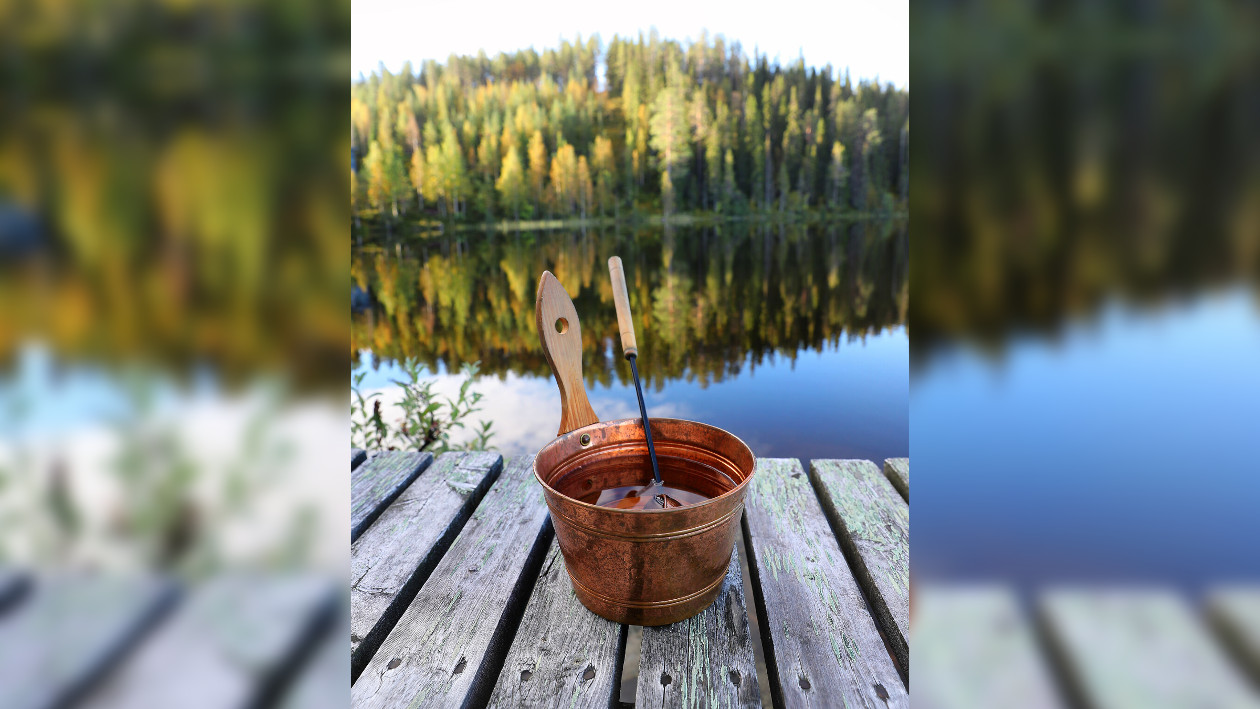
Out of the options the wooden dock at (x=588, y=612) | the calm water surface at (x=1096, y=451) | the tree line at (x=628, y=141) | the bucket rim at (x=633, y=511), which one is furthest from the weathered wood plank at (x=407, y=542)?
the tree line at (x=628, y=141)

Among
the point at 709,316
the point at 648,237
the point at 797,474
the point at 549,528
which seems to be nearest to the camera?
the point at 549,528

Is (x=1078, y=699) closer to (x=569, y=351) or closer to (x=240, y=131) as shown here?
(x=240, y=131)

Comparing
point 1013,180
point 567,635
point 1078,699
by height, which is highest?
point 1013,180

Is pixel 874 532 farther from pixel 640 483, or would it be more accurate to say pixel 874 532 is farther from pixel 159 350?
pixel 159 350

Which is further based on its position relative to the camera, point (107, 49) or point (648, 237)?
point (648, 237)

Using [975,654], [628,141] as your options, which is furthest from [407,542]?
[628,141]

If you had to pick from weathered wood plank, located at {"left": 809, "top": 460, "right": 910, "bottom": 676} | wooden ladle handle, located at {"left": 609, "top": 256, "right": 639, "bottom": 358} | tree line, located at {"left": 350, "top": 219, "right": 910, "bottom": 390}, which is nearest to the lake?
tree line, located at {"left": 350, "top": 219, "right": 910, "bottom": 390}

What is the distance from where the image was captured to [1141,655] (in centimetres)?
35

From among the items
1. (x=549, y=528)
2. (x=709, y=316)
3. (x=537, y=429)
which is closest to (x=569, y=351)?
(x=549, y=528)

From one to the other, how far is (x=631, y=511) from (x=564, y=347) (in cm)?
61

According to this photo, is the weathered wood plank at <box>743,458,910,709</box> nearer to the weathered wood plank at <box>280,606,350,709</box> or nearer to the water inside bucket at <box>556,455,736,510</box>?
the water inside bucket at <box>556,455,736,510</box>

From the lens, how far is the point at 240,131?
12.9 inches

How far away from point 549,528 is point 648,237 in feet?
108

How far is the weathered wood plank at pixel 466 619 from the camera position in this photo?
1.37 meters
